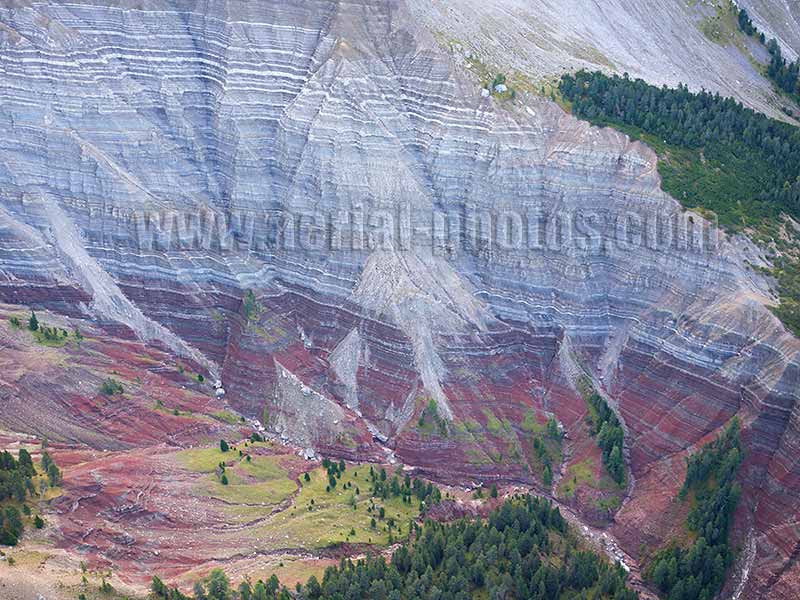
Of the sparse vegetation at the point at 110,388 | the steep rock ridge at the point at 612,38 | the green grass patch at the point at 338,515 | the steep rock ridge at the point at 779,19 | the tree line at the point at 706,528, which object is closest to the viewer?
the tree line at the point at 706,528

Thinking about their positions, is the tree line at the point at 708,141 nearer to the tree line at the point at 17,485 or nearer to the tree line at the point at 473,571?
the tree line at the point at 473,571

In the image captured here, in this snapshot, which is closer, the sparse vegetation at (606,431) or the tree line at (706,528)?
the tree line at (706,528)

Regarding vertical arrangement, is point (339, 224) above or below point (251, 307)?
above

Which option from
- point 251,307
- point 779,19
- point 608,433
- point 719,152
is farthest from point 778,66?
point 251,307

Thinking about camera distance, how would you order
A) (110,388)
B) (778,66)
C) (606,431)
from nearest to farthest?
(110,388) → (606,431) → (778,66)

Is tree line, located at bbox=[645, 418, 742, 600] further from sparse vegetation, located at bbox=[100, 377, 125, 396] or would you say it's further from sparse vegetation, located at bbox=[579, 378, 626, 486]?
sparse vegetation, located at bbox=[100, 377, 125, 396]

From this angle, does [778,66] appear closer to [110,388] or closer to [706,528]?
[706,528]

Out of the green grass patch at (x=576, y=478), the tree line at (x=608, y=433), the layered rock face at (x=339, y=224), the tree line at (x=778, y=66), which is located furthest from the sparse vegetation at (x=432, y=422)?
the tree line at (x=778, y=66)

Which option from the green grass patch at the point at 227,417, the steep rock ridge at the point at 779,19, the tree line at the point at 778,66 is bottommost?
the green grass patch at the point at 227,417

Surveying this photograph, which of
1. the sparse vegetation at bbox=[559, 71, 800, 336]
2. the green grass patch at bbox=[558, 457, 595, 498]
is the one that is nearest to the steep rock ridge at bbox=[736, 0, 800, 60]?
the sparse vegetation at bbox=[559, 71, 800, 336]

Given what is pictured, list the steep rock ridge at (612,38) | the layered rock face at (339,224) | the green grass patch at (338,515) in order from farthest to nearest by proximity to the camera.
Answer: the steep rock ridge at (612,38), the layered rock face at (339,224), the green grass patch at (338,515)
